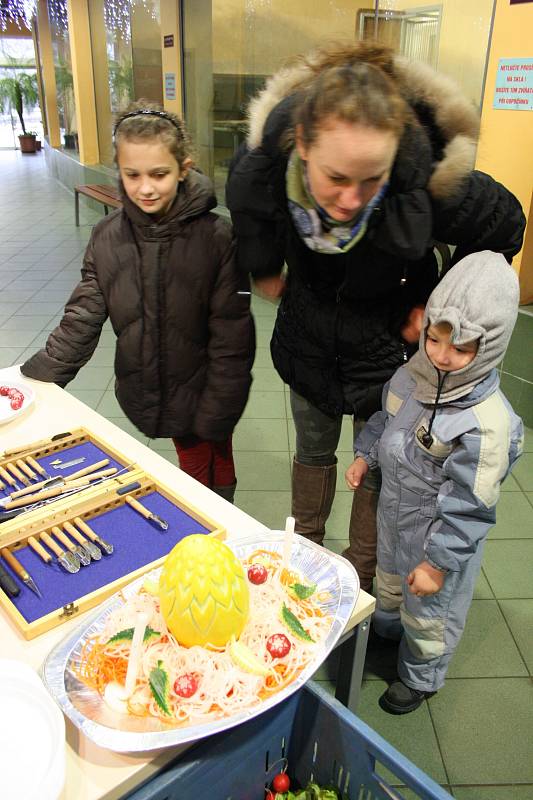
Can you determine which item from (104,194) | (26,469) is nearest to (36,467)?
(26,469)

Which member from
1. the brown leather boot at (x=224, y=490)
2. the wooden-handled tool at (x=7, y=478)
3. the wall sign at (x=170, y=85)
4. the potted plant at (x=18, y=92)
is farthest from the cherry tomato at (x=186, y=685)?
the potted plant at (x=18, y=92)

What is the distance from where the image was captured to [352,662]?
1.12 metres

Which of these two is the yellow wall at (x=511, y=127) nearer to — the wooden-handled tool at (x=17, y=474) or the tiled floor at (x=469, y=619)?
the tiled floor at (x=469, y=619)

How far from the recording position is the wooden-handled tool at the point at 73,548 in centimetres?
112

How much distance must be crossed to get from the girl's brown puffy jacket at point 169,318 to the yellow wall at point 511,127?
5.08 feet

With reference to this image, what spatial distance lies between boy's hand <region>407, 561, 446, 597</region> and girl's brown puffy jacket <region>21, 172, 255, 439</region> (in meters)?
0.69

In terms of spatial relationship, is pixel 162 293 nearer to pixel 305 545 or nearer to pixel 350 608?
pixel 305 545

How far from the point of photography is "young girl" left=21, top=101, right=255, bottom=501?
1.52 metres

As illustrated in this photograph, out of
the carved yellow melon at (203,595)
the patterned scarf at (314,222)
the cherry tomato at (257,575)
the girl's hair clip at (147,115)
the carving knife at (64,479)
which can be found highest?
the girl's hair clip at (147,115)

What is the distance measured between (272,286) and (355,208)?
426 mm

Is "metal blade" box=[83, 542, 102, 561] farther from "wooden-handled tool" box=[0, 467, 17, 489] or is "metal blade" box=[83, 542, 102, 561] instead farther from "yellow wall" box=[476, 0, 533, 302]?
"yellow wall" box=[476, 0, 533, 302]

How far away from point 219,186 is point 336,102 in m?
4.35

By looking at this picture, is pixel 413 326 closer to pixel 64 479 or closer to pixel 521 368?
pixel 64 479

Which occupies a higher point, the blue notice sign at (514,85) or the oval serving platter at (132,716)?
the blue notice sign at (514,85)
